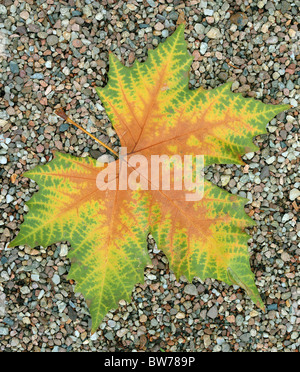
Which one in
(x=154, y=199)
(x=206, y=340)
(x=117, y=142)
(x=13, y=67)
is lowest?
(x=206, y=340)

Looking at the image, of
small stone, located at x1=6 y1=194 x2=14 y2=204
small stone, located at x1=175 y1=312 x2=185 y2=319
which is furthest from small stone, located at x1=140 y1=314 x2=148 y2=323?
small stone, located at x1=6 y1=194 x2=14 y2=204

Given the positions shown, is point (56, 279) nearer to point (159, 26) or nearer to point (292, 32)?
point (159, 26)

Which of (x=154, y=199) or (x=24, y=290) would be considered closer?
(x=154, y=199)

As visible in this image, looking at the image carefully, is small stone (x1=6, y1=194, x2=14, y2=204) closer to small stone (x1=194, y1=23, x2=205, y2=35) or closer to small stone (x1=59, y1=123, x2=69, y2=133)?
small stone (x1=59, y1=123, x2=69, y2=133)

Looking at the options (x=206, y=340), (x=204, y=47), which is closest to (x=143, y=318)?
(x=206, y=340)

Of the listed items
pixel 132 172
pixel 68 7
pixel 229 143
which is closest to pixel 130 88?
pixel 132 172

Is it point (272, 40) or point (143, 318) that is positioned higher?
point (272, 40)
